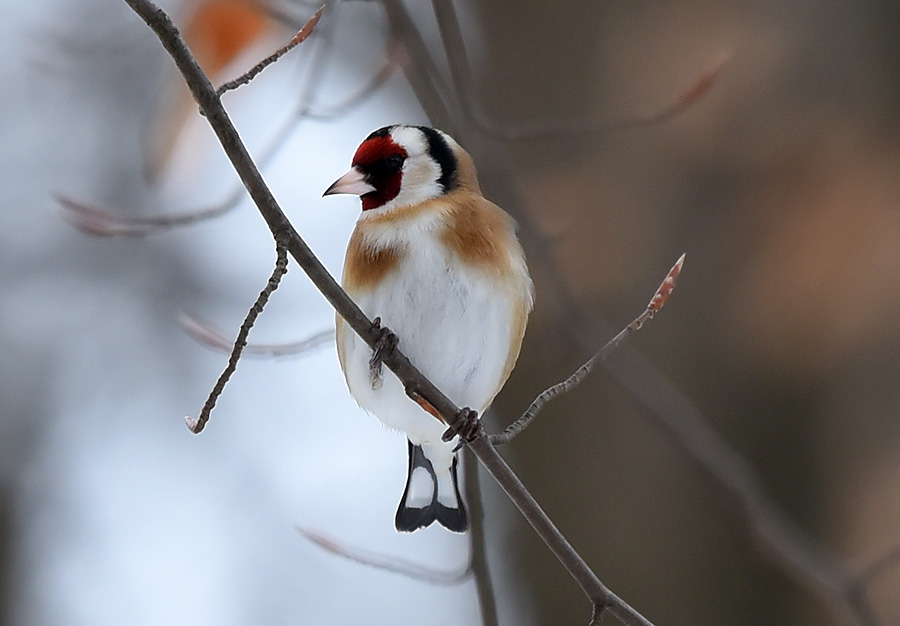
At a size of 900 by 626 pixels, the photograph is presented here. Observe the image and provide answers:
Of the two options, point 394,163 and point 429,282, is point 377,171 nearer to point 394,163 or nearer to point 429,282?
point 394,163

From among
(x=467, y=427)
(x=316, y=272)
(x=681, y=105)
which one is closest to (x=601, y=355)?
(x=467, y=427)

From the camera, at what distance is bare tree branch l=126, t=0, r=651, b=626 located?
1332 millimetres

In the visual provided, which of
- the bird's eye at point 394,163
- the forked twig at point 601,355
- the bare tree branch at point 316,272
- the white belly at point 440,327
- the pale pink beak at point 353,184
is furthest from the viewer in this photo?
the bird's eye at point 394,163

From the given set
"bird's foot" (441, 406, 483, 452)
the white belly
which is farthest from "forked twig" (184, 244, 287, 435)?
the white belly

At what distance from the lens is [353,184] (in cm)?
223

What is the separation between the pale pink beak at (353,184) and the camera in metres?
2.19

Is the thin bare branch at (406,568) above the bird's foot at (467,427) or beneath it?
beneath

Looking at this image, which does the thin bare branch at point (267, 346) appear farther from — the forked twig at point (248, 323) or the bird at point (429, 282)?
the forked twig at point (248, 323)

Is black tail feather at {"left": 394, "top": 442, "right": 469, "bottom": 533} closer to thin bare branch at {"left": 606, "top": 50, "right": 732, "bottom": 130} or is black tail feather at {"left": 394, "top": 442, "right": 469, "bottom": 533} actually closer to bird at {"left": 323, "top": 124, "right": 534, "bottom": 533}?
bird at {"left": 323, "top": 124, "right": 534, "bottom": 533}

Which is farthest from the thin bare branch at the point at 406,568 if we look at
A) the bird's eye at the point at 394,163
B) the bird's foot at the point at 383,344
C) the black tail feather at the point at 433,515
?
the bird's eye at the point at 394,163

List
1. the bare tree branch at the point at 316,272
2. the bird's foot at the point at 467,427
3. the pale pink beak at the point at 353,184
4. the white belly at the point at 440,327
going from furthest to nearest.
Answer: the pale pink beak at the point at 353,184, the white belly at the point at 440,327, the bird's foot at the point at 467,427, the bare tree branch at the point at 316,272

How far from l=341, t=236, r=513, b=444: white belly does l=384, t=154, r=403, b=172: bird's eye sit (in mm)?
283

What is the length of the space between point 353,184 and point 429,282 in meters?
0.31

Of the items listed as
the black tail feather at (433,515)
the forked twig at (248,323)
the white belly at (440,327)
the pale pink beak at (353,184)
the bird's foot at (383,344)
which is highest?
the forked twig at (248,323)
